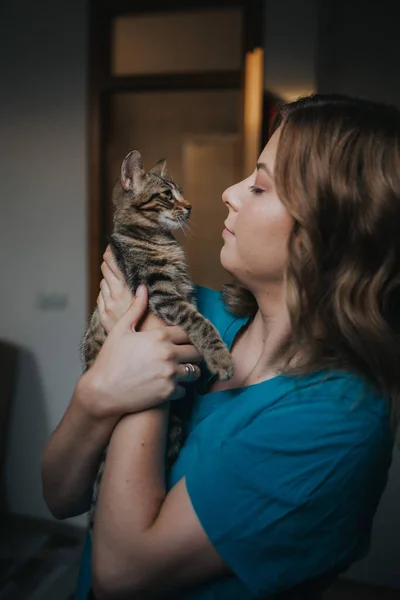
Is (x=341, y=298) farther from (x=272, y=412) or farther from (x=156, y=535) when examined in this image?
(x=156, y=535)

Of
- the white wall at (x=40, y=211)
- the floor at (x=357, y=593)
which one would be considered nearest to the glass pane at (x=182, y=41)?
the white wall at (x=40, y=211)

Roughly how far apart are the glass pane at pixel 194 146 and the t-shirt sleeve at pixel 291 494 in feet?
1.65

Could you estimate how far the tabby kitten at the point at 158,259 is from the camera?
77 cm

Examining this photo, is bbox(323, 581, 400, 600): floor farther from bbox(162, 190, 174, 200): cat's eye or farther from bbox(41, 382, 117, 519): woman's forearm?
bbox(162, 190, 174, 200): cat's eye

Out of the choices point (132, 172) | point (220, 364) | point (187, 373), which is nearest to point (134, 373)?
point (187, 373)

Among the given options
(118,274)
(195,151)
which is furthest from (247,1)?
(118,274)

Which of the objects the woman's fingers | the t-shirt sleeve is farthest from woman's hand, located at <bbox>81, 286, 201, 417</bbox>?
the t-shirt sleeve

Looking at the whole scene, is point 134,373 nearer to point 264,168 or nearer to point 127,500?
point 127,500

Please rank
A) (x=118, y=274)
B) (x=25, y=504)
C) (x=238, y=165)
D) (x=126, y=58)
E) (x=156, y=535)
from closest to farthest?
(x=156, y=535) → (x=118, y=274) → (x=25, y=504) → (x=238, y=165) → (x=126, y=58)

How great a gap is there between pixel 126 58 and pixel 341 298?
0.96m

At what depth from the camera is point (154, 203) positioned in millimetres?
969

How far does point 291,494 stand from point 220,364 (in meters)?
0.26

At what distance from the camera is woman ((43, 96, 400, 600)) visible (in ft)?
1.77

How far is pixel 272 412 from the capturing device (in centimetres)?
59
